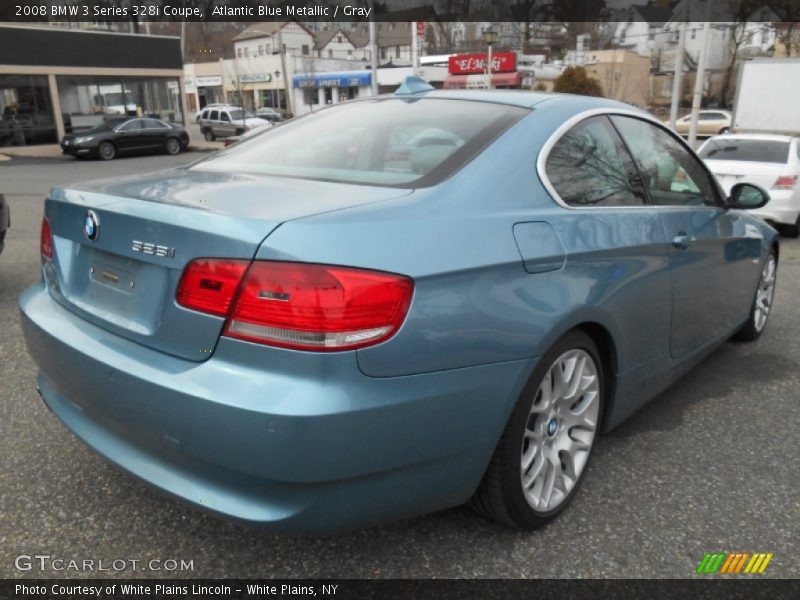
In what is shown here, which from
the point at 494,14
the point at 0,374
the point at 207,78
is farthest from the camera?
the point at 207,78

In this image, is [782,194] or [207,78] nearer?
[782,194]

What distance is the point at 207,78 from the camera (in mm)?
70062

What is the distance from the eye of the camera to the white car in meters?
8.66

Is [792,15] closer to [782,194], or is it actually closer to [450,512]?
[782,194]

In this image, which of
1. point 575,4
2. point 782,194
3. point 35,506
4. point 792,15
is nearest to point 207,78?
point 575,4

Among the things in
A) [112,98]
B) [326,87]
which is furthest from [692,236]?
[326,87]

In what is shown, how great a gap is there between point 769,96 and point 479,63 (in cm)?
3117

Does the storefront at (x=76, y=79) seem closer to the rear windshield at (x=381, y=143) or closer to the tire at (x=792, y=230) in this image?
the tire at (x=792, y=230)

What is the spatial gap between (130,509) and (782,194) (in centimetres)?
885

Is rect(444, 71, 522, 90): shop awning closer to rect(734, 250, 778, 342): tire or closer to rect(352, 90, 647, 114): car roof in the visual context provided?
rect(734, 250, 778, 342): tire

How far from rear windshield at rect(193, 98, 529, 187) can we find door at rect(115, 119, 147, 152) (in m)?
23.9

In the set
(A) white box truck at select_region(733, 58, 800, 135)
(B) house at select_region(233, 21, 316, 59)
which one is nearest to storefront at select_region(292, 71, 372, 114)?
(B) house at select_region(233, 21, 316, 59)

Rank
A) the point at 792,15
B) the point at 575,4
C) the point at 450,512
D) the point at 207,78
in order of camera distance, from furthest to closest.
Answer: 1. the point at 207,78
2. the point at 575,4
3. the point at 792,15
4. the point at 450,512

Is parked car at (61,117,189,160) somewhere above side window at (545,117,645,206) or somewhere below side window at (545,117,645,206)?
below
